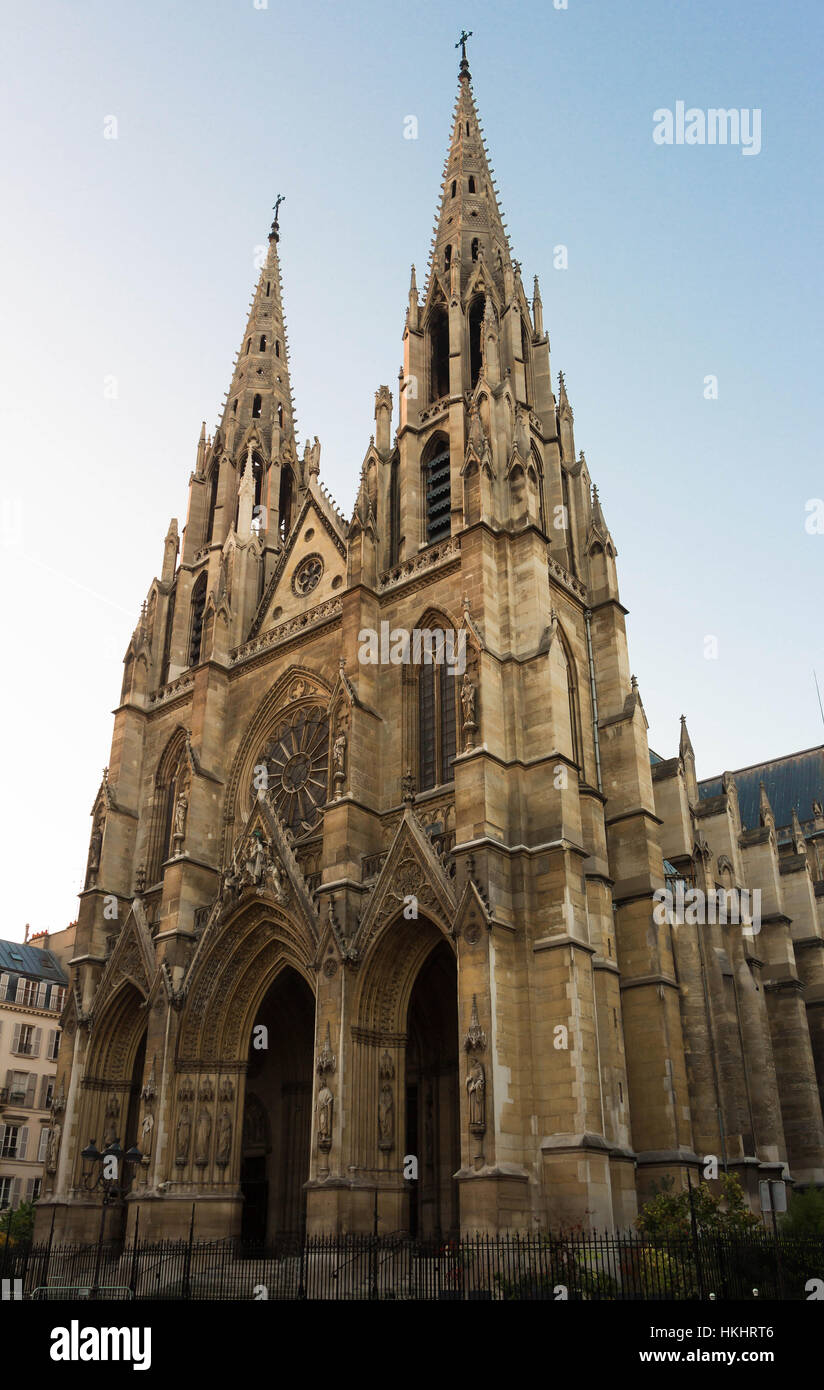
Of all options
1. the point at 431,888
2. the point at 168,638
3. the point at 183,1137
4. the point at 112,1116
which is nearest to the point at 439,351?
the point at 168,638

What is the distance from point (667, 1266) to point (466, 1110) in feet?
15.7

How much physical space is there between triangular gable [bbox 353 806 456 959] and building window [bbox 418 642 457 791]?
92.9 inches

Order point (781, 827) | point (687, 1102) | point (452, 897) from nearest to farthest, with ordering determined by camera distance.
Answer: point (452, 897) → point (687, 1102) → point (781, 827)

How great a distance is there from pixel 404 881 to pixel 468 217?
23800mm

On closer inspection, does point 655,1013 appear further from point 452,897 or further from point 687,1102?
point 452,897

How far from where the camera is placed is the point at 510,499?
26219mm

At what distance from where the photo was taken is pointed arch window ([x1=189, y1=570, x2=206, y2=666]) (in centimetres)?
3528

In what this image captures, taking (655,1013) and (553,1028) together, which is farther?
(655,1013)

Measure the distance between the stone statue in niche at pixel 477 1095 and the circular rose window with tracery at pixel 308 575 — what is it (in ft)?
51.6

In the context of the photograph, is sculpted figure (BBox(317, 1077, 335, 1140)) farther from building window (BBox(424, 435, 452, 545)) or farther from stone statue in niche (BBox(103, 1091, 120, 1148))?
building window (BBox(424, 435, 452, 545))

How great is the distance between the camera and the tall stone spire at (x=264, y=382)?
39781 millimetres

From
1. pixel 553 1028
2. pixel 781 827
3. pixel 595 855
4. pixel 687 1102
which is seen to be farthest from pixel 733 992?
pixel 781 827
